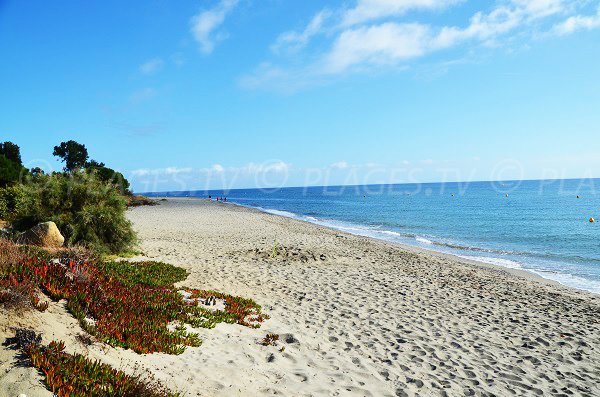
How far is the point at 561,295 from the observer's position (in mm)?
15148

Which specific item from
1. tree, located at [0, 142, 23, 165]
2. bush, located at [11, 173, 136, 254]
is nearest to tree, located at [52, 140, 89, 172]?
tree, located at [0, 142, 23, 165]

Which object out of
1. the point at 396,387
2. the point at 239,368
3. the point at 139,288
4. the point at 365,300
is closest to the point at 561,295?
the point at 365,300

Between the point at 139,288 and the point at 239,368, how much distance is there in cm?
435

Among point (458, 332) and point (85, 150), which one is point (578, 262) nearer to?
point (458, 332)

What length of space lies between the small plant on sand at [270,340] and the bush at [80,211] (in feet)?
35.1

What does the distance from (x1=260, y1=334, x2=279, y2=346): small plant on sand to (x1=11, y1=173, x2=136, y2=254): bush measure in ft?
35.1

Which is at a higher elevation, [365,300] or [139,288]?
[139,288]

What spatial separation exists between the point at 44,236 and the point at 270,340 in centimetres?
1163

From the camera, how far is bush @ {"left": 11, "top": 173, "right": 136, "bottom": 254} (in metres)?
16.0

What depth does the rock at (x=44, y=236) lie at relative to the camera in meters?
14.7

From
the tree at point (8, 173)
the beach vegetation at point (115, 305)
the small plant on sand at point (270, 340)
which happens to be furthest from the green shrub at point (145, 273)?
the tree at point (8, 173)

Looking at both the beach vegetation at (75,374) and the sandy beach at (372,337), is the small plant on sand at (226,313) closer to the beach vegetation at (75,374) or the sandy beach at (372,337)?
the sandy beach at (372,337)

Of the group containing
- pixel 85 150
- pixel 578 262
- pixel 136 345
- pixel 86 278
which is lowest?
pixel 578 262

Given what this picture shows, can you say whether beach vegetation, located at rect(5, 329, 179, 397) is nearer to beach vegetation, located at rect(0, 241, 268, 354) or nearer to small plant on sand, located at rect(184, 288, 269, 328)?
beach vegetation, located at rect(0, 241, 268, 354)
